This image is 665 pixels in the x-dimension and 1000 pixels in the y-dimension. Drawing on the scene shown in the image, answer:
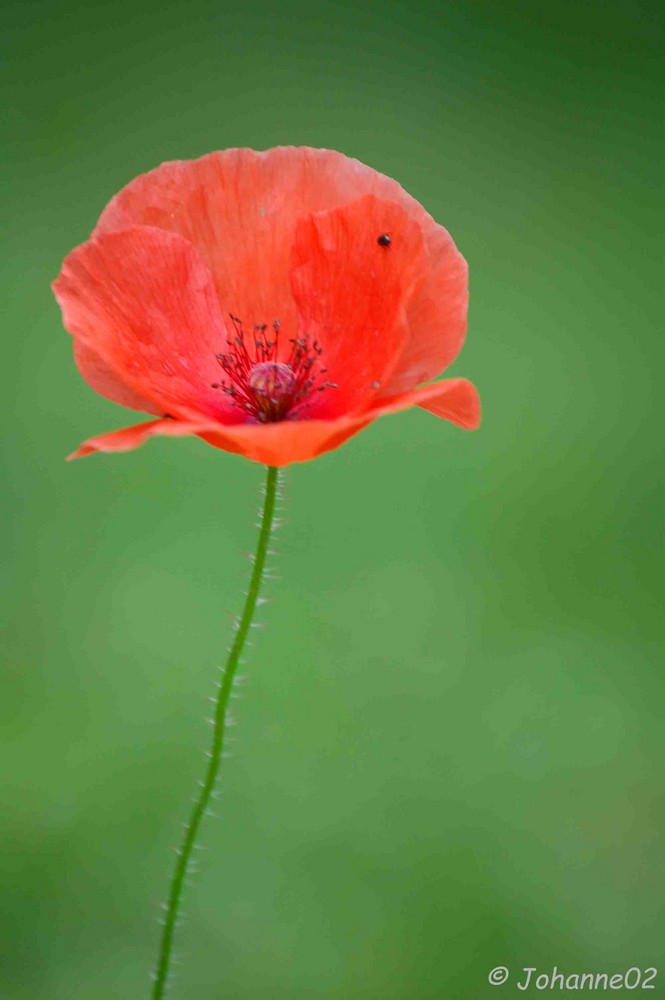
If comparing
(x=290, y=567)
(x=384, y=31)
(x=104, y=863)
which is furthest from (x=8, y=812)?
(x=384, y=31)

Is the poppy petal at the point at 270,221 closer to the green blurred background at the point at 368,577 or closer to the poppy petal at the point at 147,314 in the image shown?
the poppy petal at the point at 147,314

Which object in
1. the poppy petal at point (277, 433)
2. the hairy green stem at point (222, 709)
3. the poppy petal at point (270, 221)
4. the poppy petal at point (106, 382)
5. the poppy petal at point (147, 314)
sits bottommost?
the hairy green stem at point (222, 709)

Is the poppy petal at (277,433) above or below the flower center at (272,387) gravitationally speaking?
below

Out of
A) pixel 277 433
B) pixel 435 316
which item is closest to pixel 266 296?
pixel 435 316

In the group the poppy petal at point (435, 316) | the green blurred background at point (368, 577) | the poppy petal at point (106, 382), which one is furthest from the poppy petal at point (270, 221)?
the green blurred background at point (368, 577)

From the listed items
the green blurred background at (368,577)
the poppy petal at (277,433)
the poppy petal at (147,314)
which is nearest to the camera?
the poppy petal at (277,433)

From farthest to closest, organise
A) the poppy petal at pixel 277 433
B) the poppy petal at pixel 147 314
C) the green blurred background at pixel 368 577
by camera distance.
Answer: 1. the green blurred background at pixel 368 577
2. the poppy petal at pixel 147 314
3. the poppy petal at pixel 277 433
